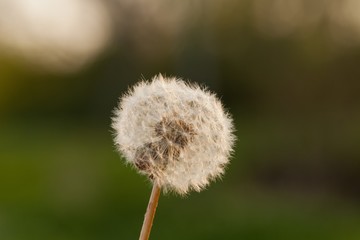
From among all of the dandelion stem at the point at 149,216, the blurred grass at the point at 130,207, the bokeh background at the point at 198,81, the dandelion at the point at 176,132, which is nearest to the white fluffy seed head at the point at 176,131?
the dandelion at the point at 176,132

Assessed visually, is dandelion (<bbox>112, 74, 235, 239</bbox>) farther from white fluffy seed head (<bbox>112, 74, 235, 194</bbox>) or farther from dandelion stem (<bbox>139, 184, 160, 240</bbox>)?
dandelion stem (<bbox>139, 184, 160, 240</bbox>)

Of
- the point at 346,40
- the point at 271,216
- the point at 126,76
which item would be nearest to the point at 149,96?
the point at 271,216

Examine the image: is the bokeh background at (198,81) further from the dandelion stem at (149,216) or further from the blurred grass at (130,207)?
the dandelion stem at (149,216)

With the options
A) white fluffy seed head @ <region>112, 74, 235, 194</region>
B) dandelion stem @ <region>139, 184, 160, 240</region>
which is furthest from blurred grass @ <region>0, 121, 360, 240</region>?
dandelion stem @ <region>139, 184, 160, 240</region>

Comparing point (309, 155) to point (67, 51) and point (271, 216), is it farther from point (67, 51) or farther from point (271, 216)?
point (67, 51)

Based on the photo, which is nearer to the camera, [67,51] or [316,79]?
[316,79]
